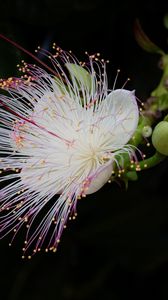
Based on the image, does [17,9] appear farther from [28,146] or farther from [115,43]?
[28,146]

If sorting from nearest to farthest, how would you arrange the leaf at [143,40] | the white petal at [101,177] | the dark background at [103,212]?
the white petal at [101,177]
the leaf at [143,40]
the dark background at [103,212]

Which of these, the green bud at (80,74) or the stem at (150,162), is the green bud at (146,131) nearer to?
the stem at (150,162)

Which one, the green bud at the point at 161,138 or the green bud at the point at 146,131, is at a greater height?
the green bud at the point at 146,131

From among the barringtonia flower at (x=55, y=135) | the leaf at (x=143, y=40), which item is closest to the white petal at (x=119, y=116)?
the barringtonia flower at (x=55, y=135)

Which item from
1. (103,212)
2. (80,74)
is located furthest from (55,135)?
(103,212)

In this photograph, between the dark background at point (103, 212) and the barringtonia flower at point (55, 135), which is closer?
the barringtonia flower at point (55, 135)

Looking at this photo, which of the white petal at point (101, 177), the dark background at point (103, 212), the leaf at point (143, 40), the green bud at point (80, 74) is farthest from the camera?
the dark background at point (103, 212)
